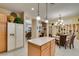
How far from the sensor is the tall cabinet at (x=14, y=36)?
208 inches

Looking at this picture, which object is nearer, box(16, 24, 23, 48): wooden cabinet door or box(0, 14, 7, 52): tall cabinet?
box(0, 14, 7, 52): tall cabinet

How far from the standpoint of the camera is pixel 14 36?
5.64 metres

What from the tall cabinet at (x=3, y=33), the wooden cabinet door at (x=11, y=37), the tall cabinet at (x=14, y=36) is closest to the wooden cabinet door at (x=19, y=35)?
the tall cabinet at (x=14, y=36)

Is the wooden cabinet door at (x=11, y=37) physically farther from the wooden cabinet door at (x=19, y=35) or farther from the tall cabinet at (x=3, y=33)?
the wooden cabinet door at (x=19, y=35)

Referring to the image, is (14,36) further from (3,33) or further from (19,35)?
(3,33)

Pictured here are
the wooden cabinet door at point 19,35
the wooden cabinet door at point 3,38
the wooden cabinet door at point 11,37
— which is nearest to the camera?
the wooden cabinet door at point 3,38

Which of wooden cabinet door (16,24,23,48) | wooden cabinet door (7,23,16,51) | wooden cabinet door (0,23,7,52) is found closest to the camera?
wooden cabinet door (0,23,7,52)

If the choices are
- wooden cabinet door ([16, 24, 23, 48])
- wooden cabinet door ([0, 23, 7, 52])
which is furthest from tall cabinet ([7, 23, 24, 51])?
wooden cabinet door ([0, 23, 7, 52])

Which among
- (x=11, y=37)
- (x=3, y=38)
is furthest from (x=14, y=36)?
(x=3, y=38)

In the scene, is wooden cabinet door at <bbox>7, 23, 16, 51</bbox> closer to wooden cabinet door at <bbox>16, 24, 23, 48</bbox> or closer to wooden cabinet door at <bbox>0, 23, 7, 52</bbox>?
wooden cabinet door at <bbox>0, 23, 7, 52</bbox>

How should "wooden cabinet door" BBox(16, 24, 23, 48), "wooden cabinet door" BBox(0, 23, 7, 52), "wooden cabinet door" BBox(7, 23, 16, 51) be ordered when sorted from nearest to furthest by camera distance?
"wooden cabinet door" BBox(0, 23, 7, 52) → "wooden cabinet door" BBox(7, 23, 16, 51) → "wooden cabinet door" BBox(16, 24, 23, 48)

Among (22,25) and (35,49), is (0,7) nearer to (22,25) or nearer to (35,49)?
(22,25)

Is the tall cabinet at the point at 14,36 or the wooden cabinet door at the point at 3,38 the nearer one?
the wooden cabinet door at the point at 3,38

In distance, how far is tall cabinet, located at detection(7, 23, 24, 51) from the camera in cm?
529
